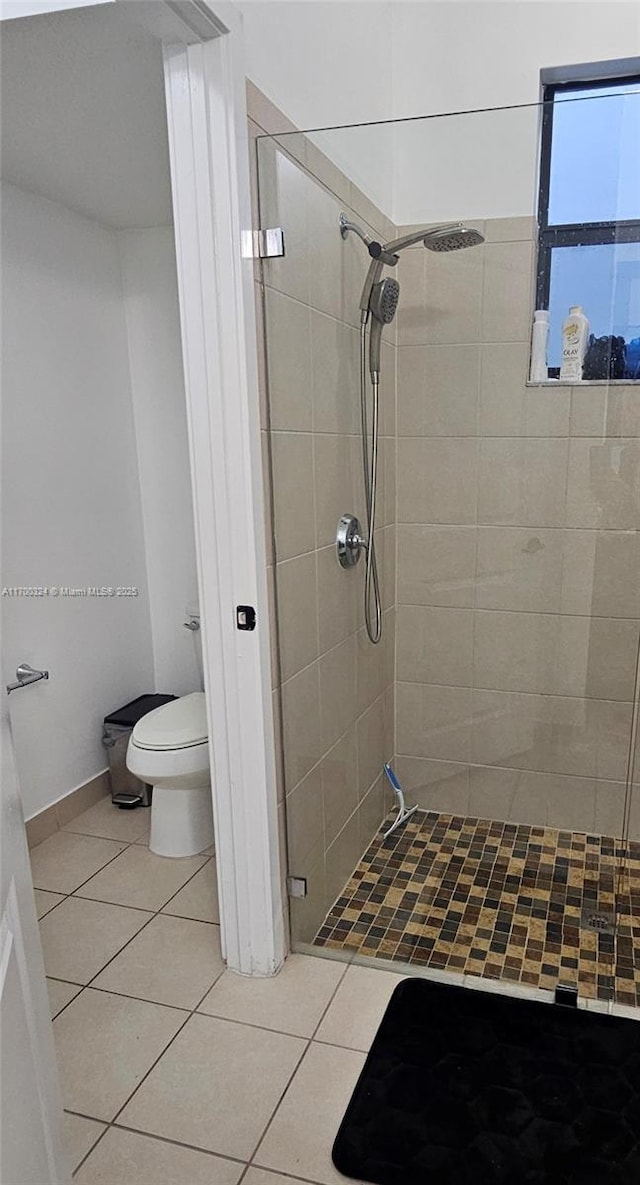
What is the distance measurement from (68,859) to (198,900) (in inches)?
21.1

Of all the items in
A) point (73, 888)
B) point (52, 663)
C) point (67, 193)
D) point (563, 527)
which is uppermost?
point (67, 193)

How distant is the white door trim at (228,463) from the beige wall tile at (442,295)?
916 millimetres

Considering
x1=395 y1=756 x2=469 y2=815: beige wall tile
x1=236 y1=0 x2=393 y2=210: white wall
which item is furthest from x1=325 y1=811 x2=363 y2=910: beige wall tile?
x1=236 y1=0 x2=393 y2=210: white wall

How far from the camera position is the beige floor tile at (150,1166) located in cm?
144

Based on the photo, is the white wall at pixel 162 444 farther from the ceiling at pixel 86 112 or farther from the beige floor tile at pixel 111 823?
the beige floor tile at pixel 111 823

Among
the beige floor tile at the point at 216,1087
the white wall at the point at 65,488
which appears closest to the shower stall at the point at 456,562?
the beige floor tile at the point at 216,1087

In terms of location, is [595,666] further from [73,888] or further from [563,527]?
[73,888]

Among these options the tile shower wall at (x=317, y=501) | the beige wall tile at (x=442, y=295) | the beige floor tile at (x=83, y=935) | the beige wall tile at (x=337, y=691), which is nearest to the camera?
the tile shower wall at (x=317, y=501)

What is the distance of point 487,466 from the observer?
2494 millimetres

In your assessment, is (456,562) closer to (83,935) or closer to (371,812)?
(371,812)

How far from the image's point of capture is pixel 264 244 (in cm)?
170

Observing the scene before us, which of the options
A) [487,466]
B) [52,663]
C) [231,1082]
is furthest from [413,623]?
[231,1082]

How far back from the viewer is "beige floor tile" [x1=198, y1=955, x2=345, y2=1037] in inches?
72.0

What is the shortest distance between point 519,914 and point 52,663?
1.71m
